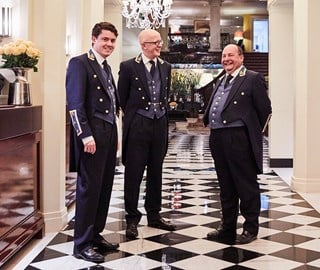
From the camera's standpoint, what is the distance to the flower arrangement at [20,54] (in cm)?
395

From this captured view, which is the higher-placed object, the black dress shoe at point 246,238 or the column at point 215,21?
the column at point 215,21

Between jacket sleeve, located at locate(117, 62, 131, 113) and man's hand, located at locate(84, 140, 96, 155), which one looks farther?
jacket sleeve, located at locate(117, 62, 131, 113)

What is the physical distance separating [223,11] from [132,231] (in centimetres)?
2296

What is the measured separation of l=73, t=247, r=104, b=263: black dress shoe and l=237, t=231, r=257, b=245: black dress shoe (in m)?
1.13

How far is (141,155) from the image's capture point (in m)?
4.39

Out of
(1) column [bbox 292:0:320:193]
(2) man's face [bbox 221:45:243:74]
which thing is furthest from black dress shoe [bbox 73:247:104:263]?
(1) column [bbox 292:0:320:193]

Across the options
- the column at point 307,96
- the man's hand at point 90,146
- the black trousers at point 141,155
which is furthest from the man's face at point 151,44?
the column at point 307,96

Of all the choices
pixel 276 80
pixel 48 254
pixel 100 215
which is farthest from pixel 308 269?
pixel 276 80

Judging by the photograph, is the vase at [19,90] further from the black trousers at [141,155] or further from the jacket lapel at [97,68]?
the black trousers at [141,155]

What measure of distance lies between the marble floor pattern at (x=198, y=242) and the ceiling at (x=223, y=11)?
57.4 feet

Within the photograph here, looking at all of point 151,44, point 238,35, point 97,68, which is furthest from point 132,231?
point 238,35

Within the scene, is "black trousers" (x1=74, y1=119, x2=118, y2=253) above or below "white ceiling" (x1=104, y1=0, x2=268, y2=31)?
below

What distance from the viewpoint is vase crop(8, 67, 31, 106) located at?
397 cm

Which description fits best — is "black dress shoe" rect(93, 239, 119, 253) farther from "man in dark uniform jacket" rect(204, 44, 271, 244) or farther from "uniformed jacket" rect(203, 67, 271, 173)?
"uniformed jacket" rect(203, 67, 271, 173)
